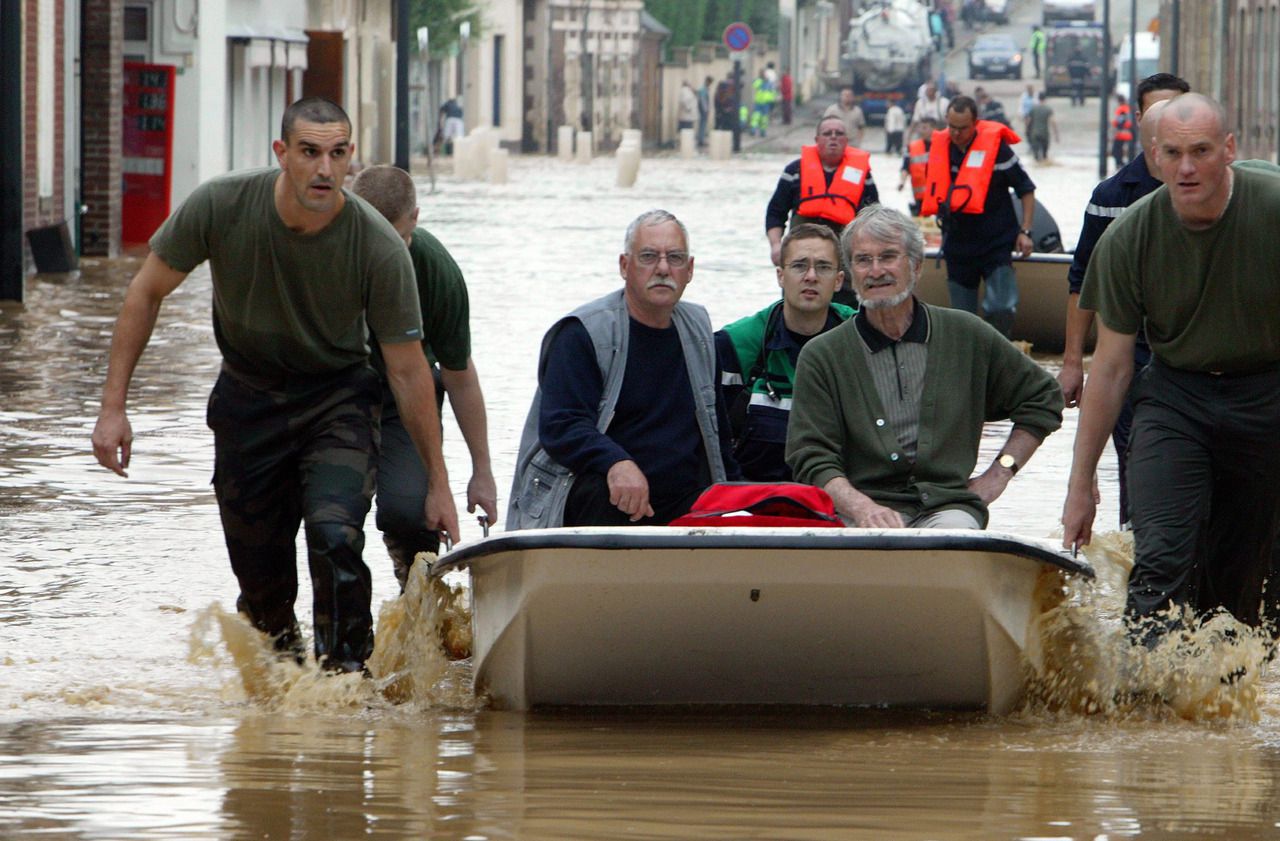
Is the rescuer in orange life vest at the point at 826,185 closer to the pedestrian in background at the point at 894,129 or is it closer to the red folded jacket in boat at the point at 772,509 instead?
the red folded jacket in boat at the point at 772,509

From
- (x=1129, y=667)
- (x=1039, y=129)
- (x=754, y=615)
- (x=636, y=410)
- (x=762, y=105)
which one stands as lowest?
(x=1129, y=667)

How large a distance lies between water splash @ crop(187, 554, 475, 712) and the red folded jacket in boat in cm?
84

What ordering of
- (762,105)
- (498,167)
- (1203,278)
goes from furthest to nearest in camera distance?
(762,105) < (498,167) < (1203,278)

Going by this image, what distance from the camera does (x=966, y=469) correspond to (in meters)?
7.01

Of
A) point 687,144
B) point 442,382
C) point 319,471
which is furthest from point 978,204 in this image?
point 687,144

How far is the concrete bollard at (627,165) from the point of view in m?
45.4

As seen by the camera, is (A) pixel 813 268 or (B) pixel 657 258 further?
(A) pixel 813 268

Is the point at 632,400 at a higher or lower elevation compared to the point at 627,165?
lower

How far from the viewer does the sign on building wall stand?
2997 centimetres

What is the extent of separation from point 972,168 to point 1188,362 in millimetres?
8911

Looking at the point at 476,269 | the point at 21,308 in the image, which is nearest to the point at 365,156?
the point at 476,269

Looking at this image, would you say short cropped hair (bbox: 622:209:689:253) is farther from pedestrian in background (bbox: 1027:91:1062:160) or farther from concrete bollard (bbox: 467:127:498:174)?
pedestrian in background (bbox: 1027:91:1062:160)

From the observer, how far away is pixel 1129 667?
666cm

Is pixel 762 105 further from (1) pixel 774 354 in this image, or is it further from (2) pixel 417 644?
(2) pixel 417 644
